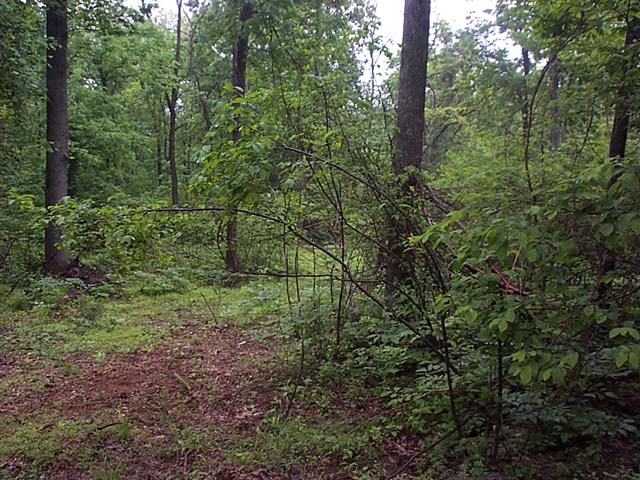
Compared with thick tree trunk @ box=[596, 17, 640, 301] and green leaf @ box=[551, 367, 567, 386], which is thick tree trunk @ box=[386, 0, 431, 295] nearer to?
thick tree trunk @ box=[596, 17, 640, 301]

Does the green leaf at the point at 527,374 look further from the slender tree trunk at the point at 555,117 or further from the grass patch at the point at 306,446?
the slender tree trunk at the point at 555,117

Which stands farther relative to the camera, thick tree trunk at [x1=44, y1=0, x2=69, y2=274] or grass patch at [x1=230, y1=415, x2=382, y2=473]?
thick tree trunk at [x1=44, y1=0, x2=69, y2=274]

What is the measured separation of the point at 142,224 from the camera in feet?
11.3

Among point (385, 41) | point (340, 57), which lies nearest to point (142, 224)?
point (340, 57)

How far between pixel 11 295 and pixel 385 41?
7068 mm

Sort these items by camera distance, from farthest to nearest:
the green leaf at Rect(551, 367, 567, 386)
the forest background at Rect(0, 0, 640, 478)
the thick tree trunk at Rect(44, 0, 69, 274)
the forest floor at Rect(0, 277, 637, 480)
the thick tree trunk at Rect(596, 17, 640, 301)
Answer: the thick tree trunk at Rect(44, 0, 69, 274) → the thick tree trunk at Rect(596, 17, 640, 301) → the forest floor at Rect(0, 277, 637, 480) → the forest background at Rect(0, 0, 640, 478) → the green leaf at Rect(551, 367, 567, 386)

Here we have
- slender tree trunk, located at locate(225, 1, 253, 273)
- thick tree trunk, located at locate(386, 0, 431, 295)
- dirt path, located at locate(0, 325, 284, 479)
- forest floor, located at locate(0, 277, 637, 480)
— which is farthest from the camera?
thick tree trunk, located at locate(386, 0, 431, 295)

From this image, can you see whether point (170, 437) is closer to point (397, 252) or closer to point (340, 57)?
point (397, 252)

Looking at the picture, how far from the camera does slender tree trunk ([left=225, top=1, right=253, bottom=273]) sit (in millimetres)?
4443

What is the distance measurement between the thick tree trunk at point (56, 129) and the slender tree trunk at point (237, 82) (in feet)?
10.4

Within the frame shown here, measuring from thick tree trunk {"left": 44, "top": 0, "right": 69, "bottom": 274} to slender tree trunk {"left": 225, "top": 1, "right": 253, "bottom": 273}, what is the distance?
317 cm

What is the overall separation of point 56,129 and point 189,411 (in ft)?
23.0

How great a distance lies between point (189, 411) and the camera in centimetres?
426

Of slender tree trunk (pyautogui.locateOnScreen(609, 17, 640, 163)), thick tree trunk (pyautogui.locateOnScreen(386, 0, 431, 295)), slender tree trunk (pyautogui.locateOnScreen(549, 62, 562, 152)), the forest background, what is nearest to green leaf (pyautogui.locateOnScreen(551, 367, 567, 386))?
the forest background
